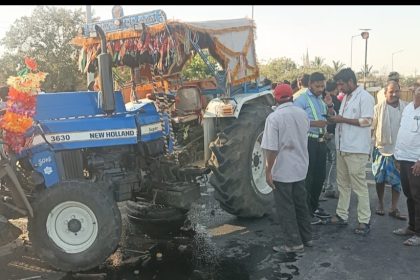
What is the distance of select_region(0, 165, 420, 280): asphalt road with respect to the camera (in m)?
4.18

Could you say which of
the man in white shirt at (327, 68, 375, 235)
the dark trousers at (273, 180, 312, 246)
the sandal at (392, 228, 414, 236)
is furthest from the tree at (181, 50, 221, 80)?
the sandal at (392, 228, 414, 236)

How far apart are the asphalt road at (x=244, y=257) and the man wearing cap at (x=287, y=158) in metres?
0.35

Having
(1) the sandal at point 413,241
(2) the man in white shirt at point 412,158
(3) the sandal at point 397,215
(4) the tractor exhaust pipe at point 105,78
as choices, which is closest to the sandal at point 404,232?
(2) the man in white shirt at point 412,158

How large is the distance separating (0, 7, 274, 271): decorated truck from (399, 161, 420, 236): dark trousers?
179cm

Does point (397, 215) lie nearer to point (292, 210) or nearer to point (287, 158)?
point (292, 210)

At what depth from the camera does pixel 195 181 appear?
17.8 ft

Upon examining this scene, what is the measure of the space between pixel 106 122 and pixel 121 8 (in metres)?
2.13

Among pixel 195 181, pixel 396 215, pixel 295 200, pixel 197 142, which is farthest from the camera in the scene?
pixel 197 142

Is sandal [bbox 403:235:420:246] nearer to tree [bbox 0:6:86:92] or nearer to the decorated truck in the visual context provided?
the decorated truck

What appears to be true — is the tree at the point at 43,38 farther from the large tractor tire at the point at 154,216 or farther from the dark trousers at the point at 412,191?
the dark trousers at the point at 412,191

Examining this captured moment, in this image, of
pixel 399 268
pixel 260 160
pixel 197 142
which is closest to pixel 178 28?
pixel 197 142

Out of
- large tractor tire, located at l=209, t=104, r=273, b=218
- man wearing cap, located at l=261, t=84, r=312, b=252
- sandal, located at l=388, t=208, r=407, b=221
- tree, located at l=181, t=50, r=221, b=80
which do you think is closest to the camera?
man wearing cap, located at l=261, t=84, r=312, b=252

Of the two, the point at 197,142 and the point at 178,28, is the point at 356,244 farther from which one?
the point at 178,28

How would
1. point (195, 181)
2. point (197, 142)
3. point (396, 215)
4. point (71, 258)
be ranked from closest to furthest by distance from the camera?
point (71, 258), point (195, 181), point (396, 215), point (197, 142)
